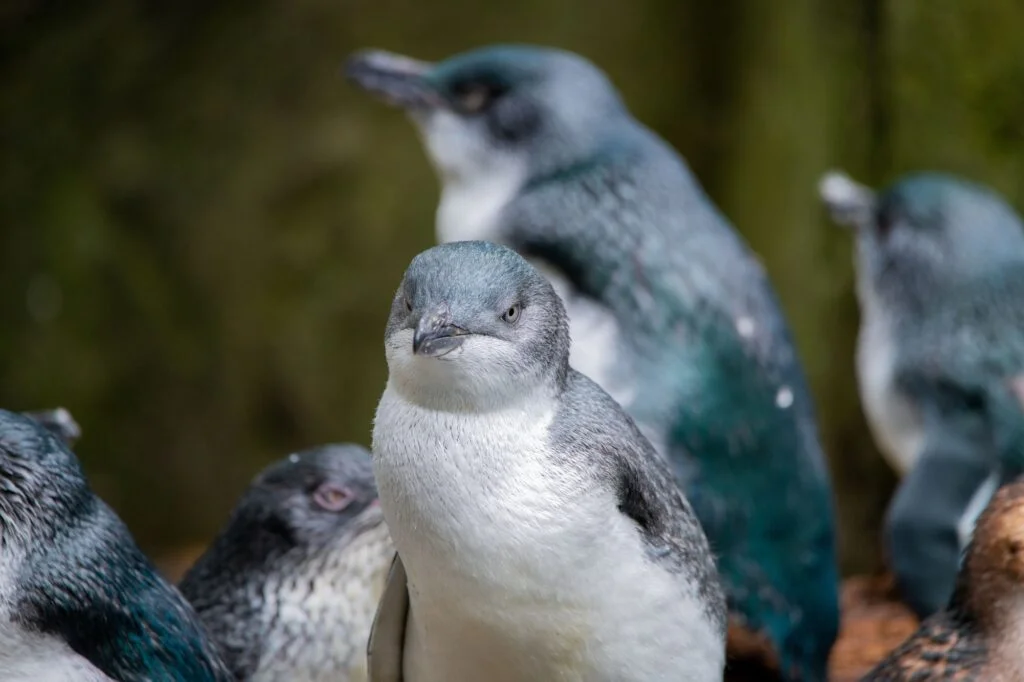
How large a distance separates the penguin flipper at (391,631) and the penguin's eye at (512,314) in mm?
588

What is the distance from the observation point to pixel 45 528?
290cm

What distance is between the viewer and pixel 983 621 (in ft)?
10.4

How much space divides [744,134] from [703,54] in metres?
0.50

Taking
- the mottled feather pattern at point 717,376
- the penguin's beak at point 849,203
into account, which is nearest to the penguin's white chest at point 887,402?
the penguin's beak at point 849,203

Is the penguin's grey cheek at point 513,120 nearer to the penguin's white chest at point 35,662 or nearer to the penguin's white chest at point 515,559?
the penguin's white chest at point 515,559

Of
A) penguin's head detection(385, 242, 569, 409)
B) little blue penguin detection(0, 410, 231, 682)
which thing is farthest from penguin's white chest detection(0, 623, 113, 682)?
penguin's head detection(385, 242, 569, 409)

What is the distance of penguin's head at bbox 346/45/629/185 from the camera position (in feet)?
15.3

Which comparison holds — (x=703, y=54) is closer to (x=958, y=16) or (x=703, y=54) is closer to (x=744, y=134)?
(x=744, y=134)

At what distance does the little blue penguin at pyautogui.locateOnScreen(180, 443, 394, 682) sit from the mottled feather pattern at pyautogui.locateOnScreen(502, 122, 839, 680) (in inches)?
31.9

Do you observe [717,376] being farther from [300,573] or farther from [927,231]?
[927,231]

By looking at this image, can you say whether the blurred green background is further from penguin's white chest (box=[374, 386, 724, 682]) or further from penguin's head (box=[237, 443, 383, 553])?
penguin's white chest (box=[374, 386, 724, 682])

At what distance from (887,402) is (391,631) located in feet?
9.03

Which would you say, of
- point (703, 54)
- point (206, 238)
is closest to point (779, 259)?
point (703, 54)

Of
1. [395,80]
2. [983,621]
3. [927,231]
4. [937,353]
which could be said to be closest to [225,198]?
[395,80]
